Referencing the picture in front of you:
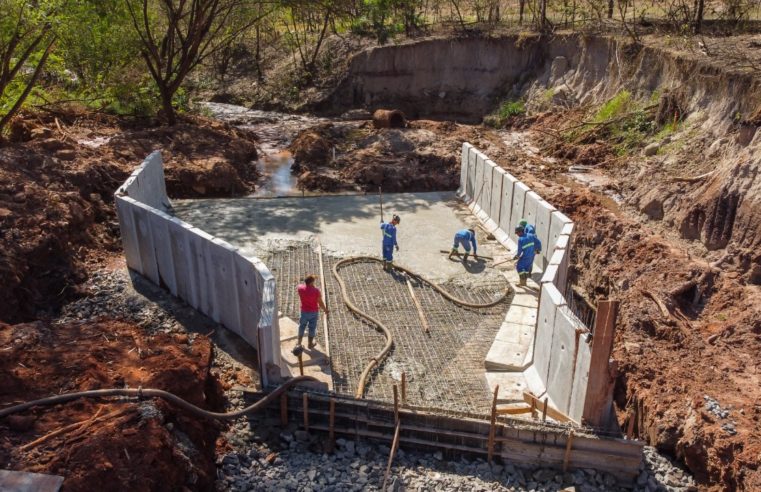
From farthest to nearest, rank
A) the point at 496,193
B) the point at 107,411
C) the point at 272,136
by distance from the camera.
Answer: the point at 272,136 → the point at 496,193 → the point at 107,411

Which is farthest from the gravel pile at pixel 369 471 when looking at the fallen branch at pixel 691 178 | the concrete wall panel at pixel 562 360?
the fallen branch at pixel 691 178

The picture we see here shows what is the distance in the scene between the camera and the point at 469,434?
7750mm

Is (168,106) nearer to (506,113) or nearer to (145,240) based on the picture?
(145,240)

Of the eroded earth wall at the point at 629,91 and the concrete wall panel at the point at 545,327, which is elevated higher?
the eroded earth wall at the point at 629,91

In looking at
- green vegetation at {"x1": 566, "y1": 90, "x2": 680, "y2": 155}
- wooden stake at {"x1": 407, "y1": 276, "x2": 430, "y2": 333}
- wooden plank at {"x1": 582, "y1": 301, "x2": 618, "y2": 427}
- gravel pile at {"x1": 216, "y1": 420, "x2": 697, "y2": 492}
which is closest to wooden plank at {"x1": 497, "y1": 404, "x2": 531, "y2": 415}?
gravel pile at {"x1": 216, "y1": 420, "x2": 697, "y2": 492}

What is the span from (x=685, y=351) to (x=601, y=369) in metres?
2.95

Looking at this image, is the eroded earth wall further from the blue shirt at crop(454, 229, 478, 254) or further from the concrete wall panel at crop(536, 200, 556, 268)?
the blue shirt at crop(454, 229, 478, 254)

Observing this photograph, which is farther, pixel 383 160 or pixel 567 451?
Answer: pixel 383 160

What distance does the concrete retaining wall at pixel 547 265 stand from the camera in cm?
788

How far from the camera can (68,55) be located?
2100cm

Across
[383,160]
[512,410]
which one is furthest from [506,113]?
[512,410]

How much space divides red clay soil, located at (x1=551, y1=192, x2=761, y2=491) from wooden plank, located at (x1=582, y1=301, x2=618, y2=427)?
0.59 metres

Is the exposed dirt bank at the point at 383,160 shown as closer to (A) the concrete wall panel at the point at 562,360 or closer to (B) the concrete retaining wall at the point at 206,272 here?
(B) the concrete retaining wall at the point at 206,272

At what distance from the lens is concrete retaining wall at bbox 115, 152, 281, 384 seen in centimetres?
834
